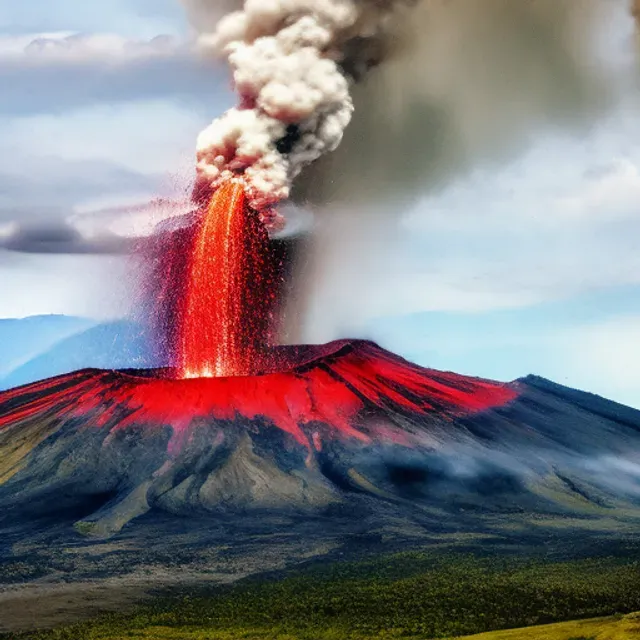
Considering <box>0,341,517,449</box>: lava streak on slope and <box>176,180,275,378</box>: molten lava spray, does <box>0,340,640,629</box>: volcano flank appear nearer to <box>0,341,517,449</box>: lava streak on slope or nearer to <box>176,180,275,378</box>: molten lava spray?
<box>0,341,517,449</box>: lava streak on slope

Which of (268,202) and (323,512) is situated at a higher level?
(268,202)

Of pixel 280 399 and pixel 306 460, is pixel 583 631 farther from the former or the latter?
pixel 280 399

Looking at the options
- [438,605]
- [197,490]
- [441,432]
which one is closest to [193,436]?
[197,490]

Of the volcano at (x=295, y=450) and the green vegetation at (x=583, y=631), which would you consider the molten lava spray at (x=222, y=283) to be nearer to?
the volcano at (x=295, y=450)

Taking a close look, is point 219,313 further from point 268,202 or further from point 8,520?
point 8,520

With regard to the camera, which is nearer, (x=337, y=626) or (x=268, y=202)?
(x=337, y=626)

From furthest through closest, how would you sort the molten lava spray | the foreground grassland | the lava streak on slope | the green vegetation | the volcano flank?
A: 1. the molten lava spray
2. the lava streak on slope
3. the volcano flank
4. the foreground grassland
5. the green vegetation

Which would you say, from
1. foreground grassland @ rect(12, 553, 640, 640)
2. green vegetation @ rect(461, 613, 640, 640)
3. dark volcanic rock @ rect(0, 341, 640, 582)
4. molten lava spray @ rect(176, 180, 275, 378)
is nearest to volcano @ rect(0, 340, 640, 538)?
dark volcanic rock @ rect(0, 341, 640, 582)
